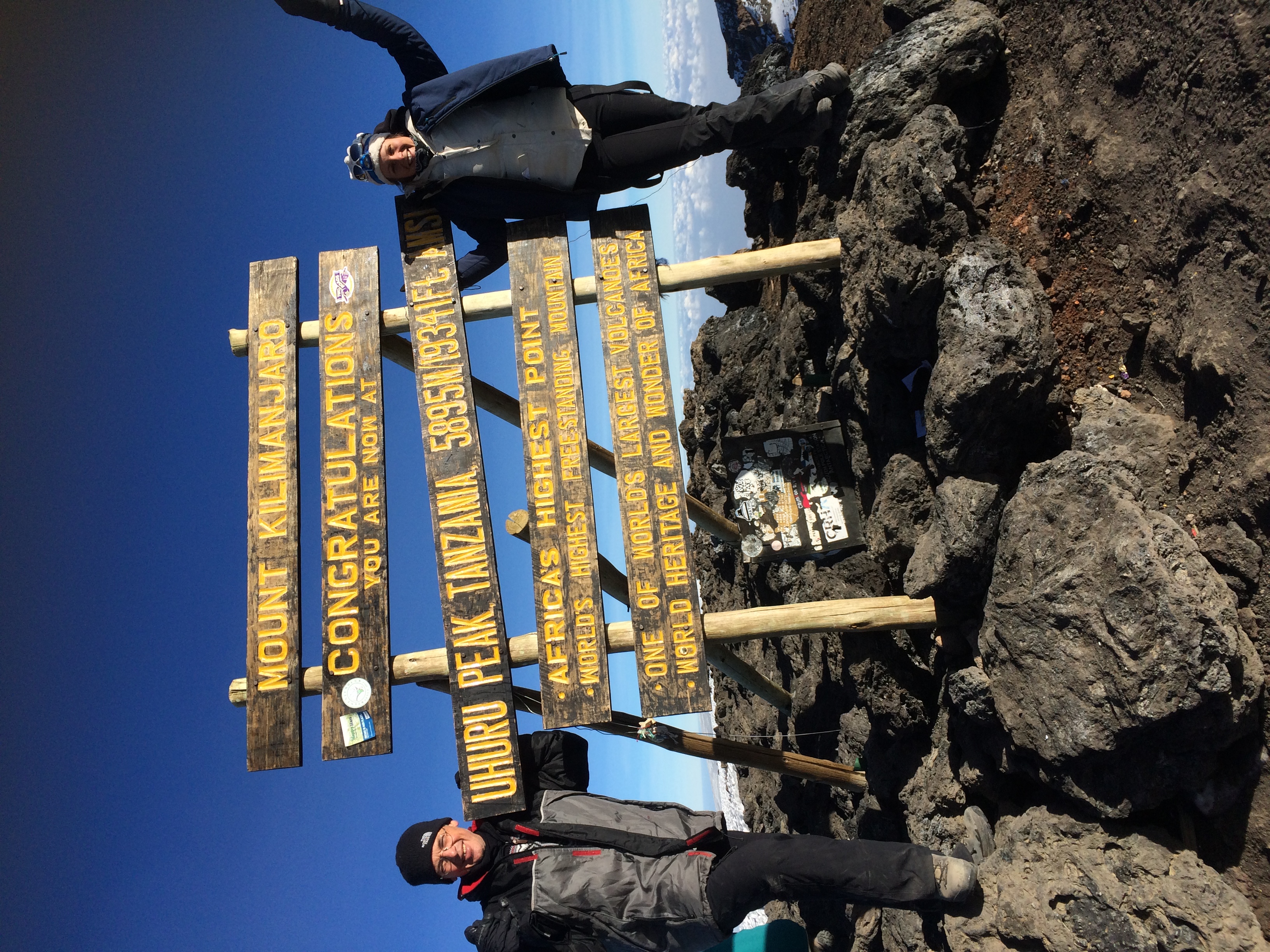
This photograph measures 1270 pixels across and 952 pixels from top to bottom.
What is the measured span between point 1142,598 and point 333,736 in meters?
4.33

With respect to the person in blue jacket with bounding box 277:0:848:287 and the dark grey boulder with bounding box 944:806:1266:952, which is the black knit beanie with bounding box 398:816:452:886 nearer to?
the dark grey boulder with bounding box 944:806:1266:952

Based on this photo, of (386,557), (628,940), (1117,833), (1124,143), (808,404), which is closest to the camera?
(1117,833)

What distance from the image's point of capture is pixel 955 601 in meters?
4.62

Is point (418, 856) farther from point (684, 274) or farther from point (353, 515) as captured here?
point (684, 274)

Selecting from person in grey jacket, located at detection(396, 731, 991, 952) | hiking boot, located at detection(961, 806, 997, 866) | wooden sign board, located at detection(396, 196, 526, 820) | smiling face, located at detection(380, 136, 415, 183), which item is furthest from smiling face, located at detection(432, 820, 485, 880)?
smiling face, located at detection(380, 136, 415, 183)

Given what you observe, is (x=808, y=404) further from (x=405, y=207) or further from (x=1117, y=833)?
(x=1117, y=833)

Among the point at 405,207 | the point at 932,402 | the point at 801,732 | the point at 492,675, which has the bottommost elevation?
the point at 801,732

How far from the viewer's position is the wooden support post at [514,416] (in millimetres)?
5656

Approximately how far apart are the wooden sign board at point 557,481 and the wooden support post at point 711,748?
241 millimetres

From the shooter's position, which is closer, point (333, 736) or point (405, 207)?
point (333, 736)

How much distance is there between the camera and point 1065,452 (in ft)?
13.0

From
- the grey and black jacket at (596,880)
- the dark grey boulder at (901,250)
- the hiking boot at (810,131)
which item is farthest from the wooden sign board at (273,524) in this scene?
the dark grey boulder at (901,250)

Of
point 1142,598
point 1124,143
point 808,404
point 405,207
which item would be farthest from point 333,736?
point 1124,143

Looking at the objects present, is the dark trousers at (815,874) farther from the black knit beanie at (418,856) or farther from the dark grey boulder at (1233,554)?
the dark grey boulder at (1233,554)
